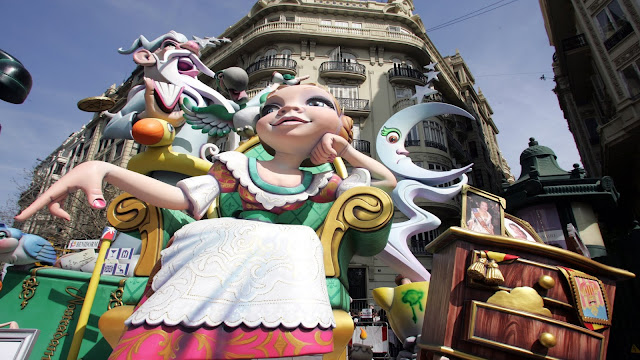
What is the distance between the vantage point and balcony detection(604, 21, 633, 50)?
407 inches

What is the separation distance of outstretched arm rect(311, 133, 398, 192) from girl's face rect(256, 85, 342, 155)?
6cm

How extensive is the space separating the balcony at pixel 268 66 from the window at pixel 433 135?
7.18 metres

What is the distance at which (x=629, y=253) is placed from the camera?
4562 millimetres

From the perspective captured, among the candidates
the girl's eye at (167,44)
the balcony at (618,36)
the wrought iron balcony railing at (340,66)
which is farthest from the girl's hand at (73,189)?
the wrought iron balcony railing at (340,66)

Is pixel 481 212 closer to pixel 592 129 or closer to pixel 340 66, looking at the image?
pixel 340 66

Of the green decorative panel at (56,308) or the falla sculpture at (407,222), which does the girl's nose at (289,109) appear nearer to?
the falla sculpture at (407,222)

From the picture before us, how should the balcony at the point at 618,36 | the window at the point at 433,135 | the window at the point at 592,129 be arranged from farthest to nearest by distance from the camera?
the window at the point at 433,135 < the window at the point at 592,129 < the balcony at the point at 618,36

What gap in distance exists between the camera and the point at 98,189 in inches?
68.9

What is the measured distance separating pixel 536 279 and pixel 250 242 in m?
1.31

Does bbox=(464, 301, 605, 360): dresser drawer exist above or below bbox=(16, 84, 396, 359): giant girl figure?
below

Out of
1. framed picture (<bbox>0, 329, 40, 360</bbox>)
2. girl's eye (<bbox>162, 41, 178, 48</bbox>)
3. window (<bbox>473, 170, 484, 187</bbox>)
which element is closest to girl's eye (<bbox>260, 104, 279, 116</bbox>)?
framed picture (<bbox>0, 329, 40, 360</bbox>)

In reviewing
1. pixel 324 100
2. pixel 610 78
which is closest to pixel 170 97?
pixel 324 100

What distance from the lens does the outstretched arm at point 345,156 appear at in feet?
7.32

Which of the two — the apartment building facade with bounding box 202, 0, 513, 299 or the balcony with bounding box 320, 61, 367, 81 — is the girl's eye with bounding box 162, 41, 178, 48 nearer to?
the apartment building facade with bounding box 202, 0, 513, 299
